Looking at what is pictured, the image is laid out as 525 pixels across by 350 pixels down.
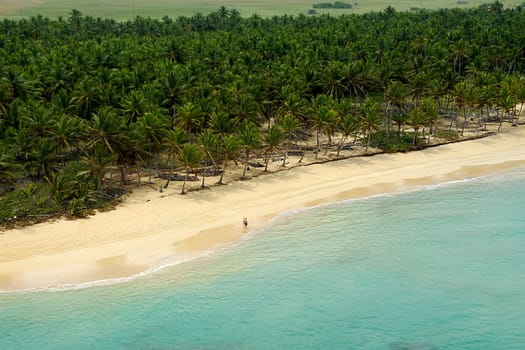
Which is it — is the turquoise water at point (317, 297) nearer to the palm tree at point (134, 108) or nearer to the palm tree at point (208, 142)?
the palm tree at point (208, 142)

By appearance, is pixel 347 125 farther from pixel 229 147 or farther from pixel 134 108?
pixel 134 108

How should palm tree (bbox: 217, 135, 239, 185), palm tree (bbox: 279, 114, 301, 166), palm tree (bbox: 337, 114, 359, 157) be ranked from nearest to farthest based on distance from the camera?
palm tree (bbox: 217, 135, 239, 185)
palm tree (bbox: 279, 114, 301, 166)
palm tree (bbox: 337, 114, 359, 157)

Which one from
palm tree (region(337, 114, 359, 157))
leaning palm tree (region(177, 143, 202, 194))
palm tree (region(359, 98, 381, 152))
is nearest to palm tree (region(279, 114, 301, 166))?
palm tree (region(337, 114, 359, 157))

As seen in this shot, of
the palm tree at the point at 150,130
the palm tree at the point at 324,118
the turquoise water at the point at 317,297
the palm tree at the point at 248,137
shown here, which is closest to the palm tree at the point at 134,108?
the palm tree at the point at 150,130

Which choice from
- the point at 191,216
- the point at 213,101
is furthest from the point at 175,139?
the point at 213,101

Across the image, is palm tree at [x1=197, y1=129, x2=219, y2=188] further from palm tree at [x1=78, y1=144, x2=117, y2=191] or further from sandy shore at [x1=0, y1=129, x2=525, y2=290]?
palm tree at [x1=78, y1=144, x2=117, y2=191]
